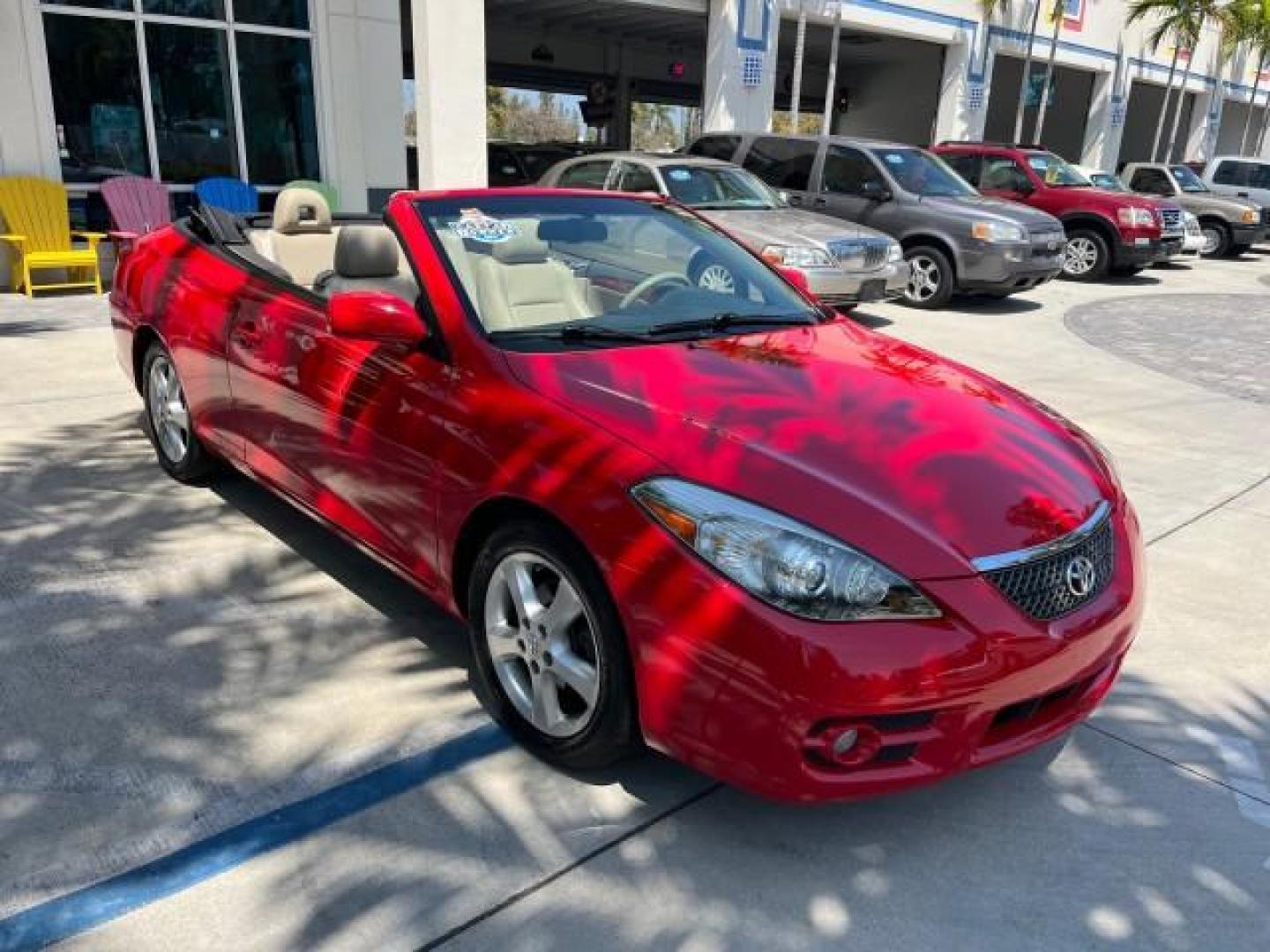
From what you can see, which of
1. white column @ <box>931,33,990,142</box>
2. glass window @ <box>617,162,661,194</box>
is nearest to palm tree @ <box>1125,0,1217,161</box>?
white column @ <box>931,33,990,142</box>

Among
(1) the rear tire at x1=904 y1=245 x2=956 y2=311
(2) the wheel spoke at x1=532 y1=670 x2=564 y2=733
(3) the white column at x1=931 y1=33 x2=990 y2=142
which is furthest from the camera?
(3) the white column at x1=931 y1=33 x2=990 y2=142

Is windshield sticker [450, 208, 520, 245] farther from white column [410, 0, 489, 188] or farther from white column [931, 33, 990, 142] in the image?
white column [931, 33, 990, 142]

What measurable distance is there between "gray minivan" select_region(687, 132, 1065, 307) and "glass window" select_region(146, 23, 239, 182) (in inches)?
238

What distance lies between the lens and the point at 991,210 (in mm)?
11188

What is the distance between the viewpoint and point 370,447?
10.6ft

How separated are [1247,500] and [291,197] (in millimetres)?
5097

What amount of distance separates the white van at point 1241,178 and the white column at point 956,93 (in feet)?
A: 15.5

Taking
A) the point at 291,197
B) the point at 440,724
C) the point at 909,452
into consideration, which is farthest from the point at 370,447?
the point at 291,197

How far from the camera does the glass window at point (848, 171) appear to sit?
11500 millimetres

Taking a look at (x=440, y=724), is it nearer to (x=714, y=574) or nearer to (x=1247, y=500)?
(x=714, y=574)

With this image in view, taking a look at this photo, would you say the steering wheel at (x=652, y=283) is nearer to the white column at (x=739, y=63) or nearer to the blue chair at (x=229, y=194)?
the blue chair at (x=229, y=194)

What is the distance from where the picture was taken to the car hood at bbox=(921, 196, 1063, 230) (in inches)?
432

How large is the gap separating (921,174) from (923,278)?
129cm

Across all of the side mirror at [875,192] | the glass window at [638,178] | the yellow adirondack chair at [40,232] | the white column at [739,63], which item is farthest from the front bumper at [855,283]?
the white column at [739,63]
